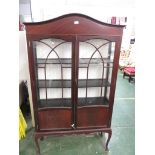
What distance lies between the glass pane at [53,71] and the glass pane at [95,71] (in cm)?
16

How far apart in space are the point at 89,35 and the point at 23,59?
133cm

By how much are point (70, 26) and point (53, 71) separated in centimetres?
60

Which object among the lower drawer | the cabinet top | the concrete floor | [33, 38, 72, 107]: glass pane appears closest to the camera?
the cabinet top

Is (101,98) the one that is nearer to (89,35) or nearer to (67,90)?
(67,90)

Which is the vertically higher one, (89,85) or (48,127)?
(89,85)

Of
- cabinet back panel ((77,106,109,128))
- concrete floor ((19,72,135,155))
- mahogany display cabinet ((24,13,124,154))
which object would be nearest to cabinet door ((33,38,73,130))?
mahogany display cabinet ((24,13,124,154))

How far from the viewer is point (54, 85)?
204cm

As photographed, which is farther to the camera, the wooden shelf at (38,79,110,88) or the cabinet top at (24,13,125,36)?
the wooden shelf at (38,79,110,88)

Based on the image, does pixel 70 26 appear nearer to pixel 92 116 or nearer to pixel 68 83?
pixel 68 83

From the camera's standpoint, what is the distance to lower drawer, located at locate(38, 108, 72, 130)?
6.61 ft

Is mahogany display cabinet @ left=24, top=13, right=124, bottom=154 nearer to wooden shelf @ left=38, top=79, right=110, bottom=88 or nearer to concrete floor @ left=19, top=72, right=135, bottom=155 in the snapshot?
wooden shelf @ left=38, top=79, right=110, bottom=88

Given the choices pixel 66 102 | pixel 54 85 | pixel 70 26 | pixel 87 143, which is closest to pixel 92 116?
pixel 66 102

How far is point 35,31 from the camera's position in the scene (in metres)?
1.67
